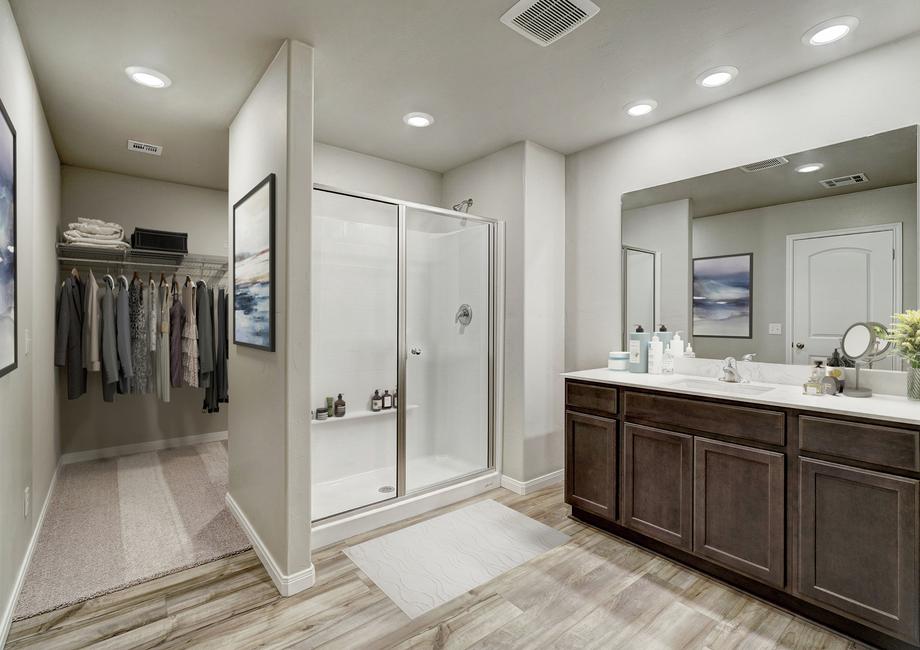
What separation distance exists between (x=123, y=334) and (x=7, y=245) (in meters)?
2.29

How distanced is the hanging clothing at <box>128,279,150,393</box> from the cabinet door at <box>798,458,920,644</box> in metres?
4.66

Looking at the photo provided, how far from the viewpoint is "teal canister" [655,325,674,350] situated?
10.0 feet

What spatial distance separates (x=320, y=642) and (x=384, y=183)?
3136 mm

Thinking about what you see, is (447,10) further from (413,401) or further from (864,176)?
(413,401)

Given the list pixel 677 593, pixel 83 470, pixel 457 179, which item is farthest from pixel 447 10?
pixel 83 470

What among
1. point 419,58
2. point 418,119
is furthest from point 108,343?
point 419,58

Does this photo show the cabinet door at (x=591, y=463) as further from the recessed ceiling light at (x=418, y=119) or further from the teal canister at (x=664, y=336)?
the recessed ceiling light at (x=418, y=119)

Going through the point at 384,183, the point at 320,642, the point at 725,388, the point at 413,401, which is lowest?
the point at 320,642

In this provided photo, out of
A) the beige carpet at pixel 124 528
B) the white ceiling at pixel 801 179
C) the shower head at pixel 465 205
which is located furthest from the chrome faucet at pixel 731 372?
the beige carpet at pixel 124 528

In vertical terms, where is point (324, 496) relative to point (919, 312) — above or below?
below

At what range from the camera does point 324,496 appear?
3029 millimetres

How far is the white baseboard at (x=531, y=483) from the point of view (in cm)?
341

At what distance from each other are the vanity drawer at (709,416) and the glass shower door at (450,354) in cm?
126

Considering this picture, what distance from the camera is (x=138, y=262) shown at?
4.20 metres
